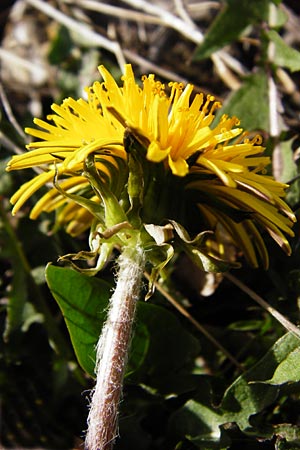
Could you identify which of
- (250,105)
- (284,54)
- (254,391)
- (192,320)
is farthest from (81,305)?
(284,54)

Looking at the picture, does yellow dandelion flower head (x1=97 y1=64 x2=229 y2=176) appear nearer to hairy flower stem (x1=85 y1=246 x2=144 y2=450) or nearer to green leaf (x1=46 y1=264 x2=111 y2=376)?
hairy flower stem (x1=85 y1=246 x2=144 y2=450)

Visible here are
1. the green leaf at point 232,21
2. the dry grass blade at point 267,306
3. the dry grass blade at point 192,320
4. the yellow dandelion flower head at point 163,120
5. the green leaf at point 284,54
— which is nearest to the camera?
the yellow dandelion flower head at point 163,120

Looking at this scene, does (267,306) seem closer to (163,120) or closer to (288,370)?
(288,370)

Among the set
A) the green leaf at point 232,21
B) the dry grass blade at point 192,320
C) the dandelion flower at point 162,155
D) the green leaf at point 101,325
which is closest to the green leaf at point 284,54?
the green leaf at point 232,21

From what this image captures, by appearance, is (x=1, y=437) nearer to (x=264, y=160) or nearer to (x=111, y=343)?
(x=111, y=343)

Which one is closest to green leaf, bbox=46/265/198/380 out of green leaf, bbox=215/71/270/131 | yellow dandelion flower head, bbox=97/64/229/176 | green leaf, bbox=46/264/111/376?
green leaf, bbox=46/264/111/376

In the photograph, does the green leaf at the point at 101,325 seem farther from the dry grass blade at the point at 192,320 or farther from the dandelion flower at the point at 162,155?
the dandelion flower at the point at 162,155
